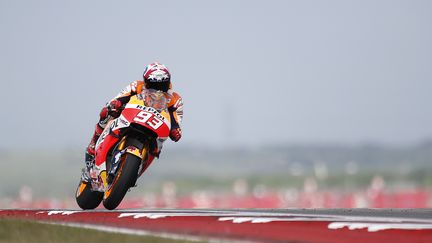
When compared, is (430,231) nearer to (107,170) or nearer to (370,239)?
(370,239)

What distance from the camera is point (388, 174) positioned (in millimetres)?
185000

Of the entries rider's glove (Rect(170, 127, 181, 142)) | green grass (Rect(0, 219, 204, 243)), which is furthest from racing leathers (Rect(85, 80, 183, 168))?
green grass (Rect(0, 219, 204, 243))

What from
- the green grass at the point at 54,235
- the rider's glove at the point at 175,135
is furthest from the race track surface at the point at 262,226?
the rider's glove at the point at 175,135

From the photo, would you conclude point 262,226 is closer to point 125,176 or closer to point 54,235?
point 54,235

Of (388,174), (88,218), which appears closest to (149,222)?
(88,218)

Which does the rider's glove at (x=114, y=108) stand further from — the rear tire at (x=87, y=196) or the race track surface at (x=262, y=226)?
the race track surface at (x=262, y=226)

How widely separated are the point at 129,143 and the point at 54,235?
4251mm

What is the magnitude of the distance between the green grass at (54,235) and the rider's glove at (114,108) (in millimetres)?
3869

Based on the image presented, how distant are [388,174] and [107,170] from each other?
6791 inches

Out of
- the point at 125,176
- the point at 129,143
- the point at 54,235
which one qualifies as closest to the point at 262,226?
the point at 54,235

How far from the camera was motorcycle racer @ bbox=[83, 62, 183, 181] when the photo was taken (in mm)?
15586

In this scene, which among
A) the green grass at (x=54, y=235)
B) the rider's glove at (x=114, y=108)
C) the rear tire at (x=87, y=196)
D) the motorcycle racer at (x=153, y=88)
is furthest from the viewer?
the rear tire at (x=87, y=196)

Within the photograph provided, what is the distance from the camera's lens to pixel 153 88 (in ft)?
51.6

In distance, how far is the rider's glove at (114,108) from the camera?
1589 cm
